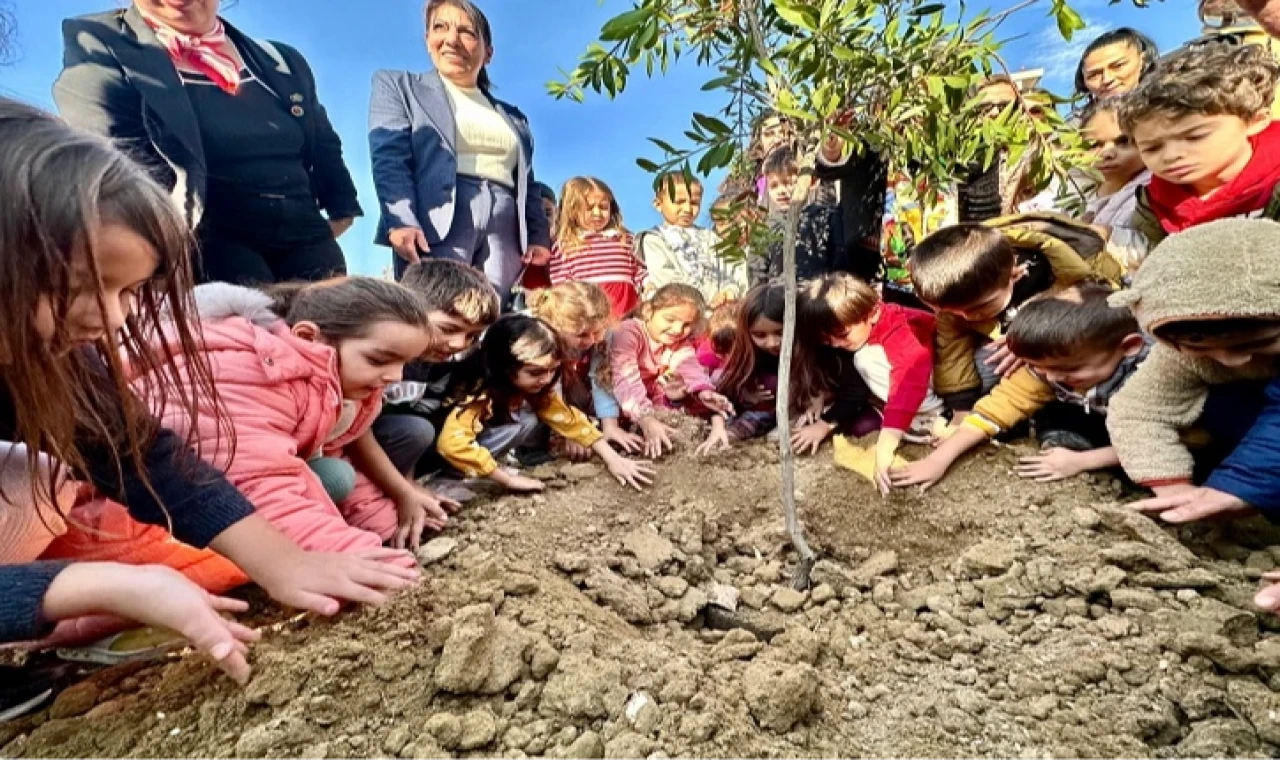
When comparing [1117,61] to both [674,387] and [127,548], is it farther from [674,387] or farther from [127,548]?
[127,548]

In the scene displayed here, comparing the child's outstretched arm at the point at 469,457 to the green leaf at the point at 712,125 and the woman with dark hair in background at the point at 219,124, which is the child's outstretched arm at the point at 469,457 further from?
the green leaf at the point at 712,125

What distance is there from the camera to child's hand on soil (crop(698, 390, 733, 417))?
9.30 ft

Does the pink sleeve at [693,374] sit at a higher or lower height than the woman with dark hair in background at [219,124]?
lower

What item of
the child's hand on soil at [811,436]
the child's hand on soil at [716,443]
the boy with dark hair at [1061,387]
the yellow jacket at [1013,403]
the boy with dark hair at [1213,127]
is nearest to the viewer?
the boy with dark hair at [1213,127]

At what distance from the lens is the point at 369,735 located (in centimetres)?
91

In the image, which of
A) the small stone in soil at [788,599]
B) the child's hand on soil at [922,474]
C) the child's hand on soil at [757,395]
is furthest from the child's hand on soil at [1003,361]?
the small stone in soil at [788,599]

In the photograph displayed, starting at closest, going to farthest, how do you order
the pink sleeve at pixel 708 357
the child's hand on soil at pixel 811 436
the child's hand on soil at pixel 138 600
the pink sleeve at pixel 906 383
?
1. the child's hand on soil at pixel 138 600
2. the pink sleeve at pixel 906 383
3. the child's hand on soil at pixel 811 436
4. the pink sleeve at pixel 708 357

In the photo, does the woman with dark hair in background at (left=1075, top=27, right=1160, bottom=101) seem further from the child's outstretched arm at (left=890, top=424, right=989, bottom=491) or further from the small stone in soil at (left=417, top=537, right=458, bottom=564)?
the small stone in soil at (left=417, top=537, right=458, bottom=564)

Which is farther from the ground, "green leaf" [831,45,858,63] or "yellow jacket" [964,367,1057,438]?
"green leaf" [831,45,858,63]

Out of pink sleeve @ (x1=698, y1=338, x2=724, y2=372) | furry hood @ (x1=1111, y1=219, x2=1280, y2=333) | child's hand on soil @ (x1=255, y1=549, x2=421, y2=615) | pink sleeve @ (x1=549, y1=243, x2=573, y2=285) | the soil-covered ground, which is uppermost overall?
pink sleeve @ (x1=549, y1=243, x2=573, y2=285)

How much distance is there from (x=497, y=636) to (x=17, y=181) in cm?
95

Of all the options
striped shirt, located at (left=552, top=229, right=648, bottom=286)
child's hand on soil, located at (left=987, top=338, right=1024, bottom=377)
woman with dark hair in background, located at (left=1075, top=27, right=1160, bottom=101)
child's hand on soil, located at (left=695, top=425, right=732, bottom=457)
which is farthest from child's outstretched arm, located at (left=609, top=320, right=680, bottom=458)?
woman with dark hair in background, located at (left=1075, top=27, right=1160, bottom=101)

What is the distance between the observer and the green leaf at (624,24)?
102cm

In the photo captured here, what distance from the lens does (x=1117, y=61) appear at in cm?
308
